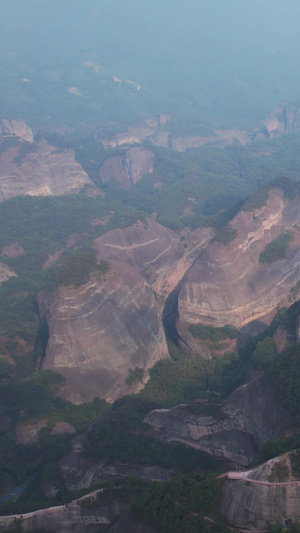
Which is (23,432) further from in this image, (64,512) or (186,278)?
(186,278)

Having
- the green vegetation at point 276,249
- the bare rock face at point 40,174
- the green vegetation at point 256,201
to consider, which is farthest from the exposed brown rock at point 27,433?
the bare rock face at point 40,174

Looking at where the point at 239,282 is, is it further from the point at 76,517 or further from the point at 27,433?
the point at 76,517

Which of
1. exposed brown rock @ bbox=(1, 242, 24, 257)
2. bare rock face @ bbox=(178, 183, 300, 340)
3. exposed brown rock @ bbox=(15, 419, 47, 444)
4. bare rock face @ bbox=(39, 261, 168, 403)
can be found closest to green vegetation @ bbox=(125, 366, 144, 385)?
bare rock face @ bbox=(39, 261, 168, 403)

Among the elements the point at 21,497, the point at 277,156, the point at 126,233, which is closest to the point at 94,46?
the point at 277,156

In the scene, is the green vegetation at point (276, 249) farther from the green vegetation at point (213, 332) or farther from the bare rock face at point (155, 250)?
the green vegetation at point (213, 332)

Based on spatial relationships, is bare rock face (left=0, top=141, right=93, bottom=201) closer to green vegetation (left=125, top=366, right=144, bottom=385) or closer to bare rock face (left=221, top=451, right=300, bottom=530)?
green vegetation (left=125, top=366, right=144, bottom=385)

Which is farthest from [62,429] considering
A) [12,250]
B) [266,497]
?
[12,250]
